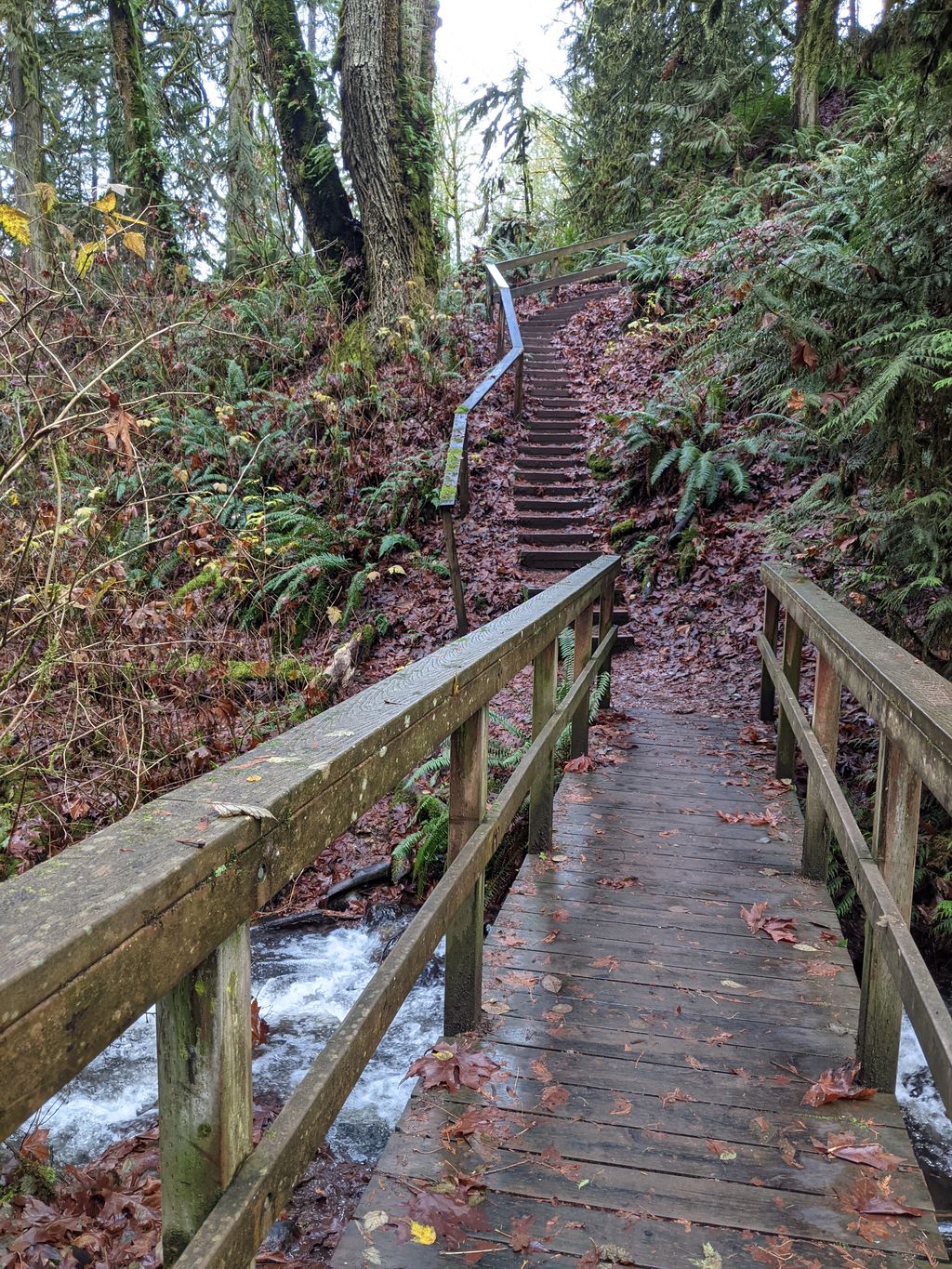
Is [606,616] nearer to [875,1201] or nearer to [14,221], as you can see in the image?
[14,221]

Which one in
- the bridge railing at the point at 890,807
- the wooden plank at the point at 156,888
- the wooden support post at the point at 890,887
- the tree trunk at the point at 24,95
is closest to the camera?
the wooden plank at the point at 156,888

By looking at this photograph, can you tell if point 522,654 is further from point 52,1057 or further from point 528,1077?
point 52,1057

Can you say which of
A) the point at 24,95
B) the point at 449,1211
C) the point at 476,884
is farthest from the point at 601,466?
the point at 24,95

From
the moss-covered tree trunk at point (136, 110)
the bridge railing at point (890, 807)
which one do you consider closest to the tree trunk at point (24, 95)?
the moss-covered tree trunk at point (136, 110)

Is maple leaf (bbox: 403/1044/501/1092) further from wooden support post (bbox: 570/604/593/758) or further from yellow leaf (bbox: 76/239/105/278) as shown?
yellow leaf (bbox: 76/239/105/278)

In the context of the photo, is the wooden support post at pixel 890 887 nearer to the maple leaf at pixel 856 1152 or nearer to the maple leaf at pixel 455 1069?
the maple leaf at pixel 856 1152

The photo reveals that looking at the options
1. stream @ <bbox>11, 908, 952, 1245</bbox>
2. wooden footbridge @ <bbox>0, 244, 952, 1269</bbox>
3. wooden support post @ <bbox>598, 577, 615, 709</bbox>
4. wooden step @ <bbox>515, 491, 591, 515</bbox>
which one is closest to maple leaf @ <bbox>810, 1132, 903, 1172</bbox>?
wooden footbridge @ <bbox>0, 244, 952, 1269</bbox>

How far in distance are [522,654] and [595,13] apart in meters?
21.6

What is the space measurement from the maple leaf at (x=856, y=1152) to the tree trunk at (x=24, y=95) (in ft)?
55.8

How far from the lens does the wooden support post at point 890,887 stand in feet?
8.09

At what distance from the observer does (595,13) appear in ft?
64.1

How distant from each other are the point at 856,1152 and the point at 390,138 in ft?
48.2

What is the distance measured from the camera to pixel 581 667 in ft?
17.5

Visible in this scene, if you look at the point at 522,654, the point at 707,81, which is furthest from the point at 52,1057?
the point at 707,81
